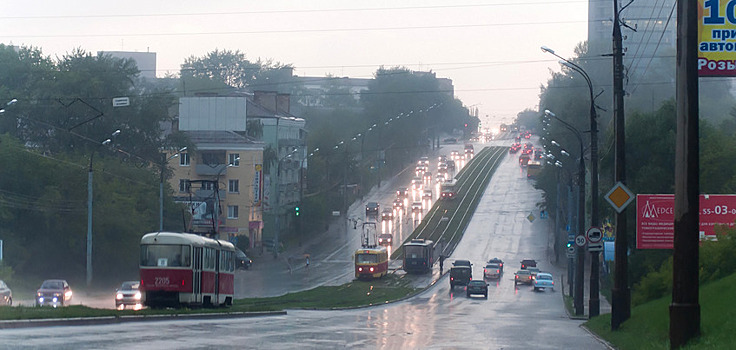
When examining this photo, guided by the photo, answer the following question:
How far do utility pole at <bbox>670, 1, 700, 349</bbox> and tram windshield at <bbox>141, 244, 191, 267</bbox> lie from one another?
68.1 ft

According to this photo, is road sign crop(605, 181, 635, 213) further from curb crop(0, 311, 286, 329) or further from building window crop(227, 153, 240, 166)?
building window crop(227, 153, 240, 166)

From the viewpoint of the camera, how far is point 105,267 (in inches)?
2785

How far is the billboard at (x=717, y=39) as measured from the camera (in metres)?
22.3

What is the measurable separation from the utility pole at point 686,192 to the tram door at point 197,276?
2111 centimetres

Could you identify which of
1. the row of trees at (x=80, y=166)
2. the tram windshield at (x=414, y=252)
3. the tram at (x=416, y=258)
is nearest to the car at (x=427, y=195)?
the row of trees at (x=80, y=166)

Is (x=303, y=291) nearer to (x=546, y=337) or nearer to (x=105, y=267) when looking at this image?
(x=105, y=267)

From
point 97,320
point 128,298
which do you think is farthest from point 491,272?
point 97,320

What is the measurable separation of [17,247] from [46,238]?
11.7 ft

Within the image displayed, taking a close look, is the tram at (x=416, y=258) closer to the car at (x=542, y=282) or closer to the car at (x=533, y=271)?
the car at (x=533, y=271)

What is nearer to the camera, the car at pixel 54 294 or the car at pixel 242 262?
the car at pixel 54 294

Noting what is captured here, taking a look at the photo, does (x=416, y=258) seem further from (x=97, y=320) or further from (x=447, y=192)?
(x=97, y=320)

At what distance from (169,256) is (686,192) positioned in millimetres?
21660

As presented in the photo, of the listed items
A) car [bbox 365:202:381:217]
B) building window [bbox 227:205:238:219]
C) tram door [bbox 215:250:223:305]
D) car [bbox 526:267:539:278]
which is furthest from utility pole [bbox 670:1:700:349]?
car [bbox 365:202:381:217]

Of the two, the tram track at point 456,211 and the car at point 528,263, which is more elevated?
the tram track at point 456,211
